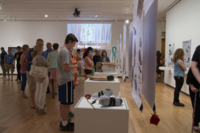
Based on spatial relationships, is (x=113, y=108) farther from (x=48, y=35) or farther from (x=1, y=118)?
(x=48, y=35)

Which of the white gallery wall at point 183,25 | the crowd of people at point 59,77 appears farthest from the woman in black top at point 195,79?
the white gallery wall at point 183,25

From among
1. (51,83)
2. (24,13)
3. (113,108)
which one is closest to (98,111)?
(113,108)

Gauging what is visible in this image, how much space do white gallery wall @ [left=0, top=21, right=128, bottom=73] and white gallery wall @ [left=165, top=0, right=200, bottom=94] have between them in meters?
3.89

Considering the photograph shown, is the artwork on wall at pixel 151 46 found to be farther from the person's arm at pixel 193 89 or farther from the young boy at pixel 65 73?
the person's arm at pixel 193 89

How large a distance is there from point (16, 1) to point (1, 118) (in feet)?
18.6

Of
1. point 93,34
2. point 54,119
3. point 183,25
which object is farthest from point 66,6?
point 54,119

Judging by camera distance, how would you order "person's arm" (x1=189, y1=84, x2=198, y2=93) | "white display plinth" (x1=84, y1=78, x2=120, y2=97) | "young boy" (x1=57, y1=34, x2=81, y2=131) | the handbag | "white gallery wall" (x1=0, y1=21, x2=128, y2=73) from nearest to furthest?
"young boy" (x1=57, y1=34, x2=81, y2=131)
"person's arm" (x1=189, y1=84, x2=198, y2=93)
"white display plinth" (x1=84, y1=78, x2=120, y2=97)
the handbag
"white gallery wall" (x1=0, y1=21, x2=128, y2=73)

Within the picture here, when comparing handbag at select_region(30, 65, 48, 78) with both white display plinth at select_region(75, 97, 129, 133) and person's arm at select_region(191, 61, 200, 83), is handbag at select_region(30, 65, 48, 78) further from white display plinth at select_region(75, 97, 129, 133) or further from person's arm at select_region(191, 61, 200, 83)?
person's arm at select_region(191, 61, 200, 83)

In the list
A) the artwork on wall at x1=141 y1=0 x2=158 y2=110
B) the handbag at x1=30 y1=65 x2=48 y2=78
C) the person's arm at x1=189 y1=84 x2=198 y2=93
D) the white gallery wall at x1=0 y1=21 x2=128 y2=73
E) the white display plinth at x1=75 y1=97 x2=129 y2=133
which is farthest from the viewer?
the white gallery wall at x1=0 y1=21 x2=128 y2=73

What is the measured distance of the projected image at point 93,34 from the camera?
1023 cm

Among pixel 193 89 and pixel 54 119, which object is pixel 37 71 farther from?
pixel 193 89

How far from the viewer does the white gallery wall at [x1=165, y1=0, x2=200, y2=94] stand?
4924 millimetres

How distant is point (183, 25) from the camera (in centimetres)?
579

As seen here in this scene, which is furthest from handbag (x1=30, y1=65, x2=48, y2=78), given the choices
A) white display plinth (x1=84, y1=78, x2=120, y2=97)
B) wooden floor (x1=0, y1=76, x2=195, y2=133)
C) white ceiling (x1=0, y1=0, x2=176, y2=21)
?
white ceiling (x1=0, y1=0, x2=176, y2=21)
